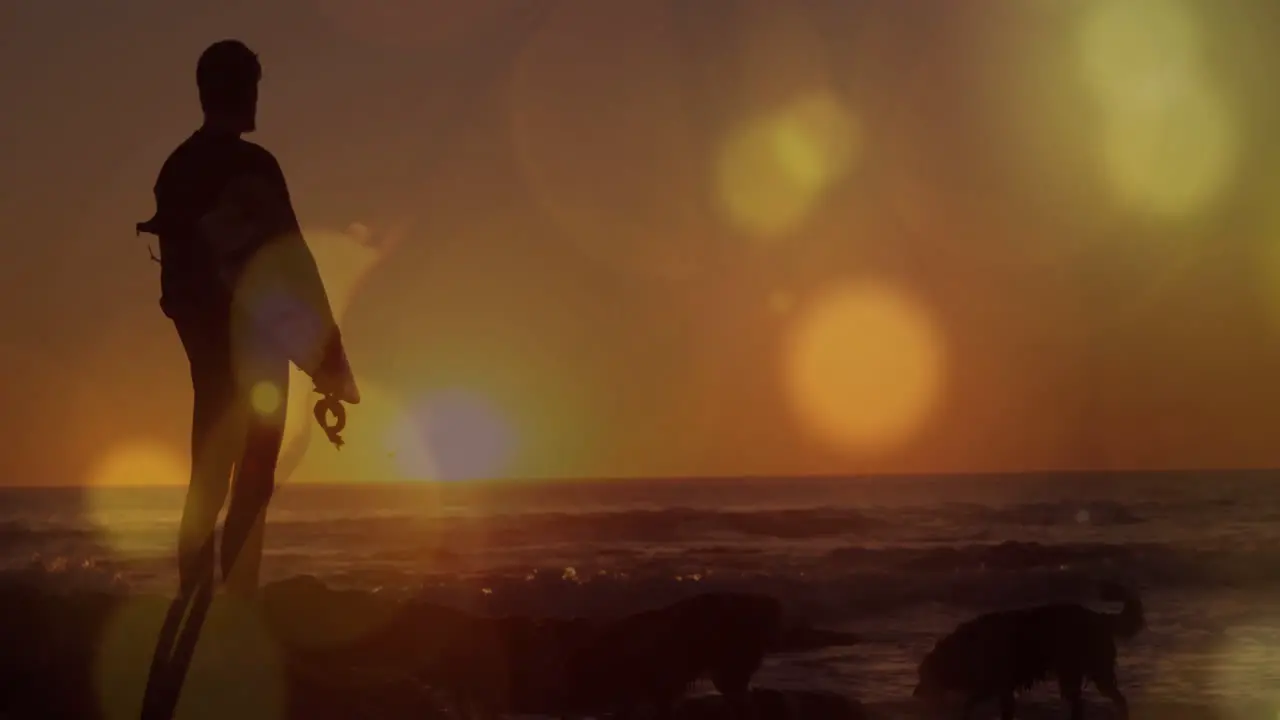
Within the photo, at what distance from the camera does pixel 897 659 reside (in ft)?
39.9

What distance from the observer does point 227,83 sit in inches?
168

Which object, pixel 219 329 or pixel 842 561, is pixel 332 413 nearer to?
pixel 219 329

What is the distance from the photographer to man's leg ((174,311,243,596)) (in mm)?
4055

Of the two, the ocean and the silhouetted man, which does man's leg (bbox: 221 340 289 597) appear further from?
the ocean

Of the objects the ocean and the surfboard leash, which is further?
the ocean

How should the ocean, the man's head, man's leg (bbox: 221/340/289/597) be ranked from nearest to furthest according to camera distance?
1. man's leg (bbox: 221/340/289/597)
2. the man's head
3. the ocean

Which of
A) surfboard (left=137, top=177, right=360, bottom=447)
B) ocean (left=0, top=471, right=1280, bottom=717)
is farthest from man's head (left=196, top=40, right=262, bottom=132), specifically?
ocean (left=0, top=471, right=1280, bottom=717)

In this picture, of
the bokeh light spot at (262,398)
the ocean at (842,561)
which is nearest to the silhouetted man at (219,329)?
the bokeh light spot at (262,398)

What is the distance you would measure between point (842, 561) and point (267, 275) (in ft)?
88.4

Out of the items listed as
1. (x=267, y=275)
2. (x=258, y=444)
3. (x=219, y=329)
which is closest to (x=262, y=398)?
(x=258, y=444)

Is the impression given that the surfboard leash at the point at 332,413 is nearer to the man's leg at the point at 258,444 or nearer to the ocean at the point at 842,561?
the man's leg at the point at 258,444

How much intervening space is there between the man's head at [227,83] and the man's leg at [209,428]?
78 cm

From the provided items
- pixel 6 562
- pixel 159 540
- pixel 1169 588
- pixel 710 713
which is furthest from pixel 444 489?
pixel 710 713

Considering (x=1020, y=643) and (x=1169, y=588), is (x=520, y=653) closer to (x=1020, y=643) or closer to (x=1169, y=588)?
(x=1020, y=643)
